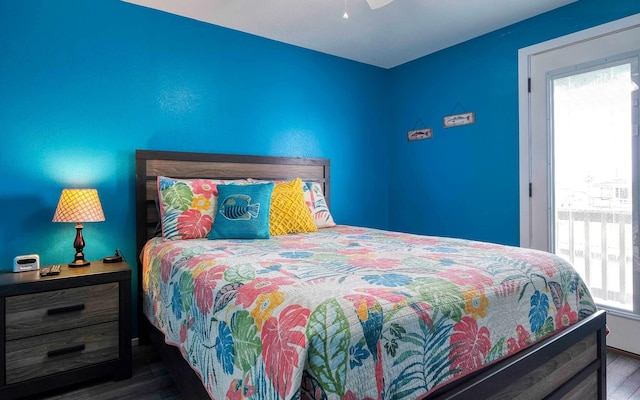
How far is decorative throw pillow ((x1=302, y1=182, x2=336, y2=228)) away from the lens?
9.53 feet

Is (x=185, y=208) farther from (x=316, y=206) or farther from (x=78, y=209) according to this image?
(x=316, y=206)

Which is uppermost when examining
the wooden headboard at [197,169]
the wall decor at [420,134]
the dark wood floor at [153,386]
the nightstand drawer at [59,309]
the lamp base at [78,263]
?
the wall decor at [420,134]

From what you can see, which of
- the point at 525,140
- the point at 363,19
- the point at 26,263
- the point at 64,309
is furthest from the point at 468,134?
the point at 26,263

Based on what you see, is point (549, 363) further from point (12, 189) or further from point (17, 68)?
point (17, 68)

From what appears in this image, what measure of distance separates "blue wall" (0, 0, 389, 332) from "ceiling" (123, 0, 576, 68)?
6.1 inches

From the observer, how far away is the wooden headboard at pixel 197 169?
101 inches

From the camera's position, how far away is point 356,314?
3.09 ft

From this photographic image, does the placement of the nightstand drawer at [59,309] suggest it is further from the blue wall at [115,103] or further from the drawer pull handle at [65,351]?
the blue wall at [115,103]

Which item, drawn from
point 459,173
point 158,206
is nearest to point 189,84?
point 158,206

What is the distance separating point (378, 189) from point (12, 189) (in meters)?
3.04

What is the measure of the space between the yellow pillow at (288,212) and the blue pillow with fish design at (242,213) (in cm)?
15

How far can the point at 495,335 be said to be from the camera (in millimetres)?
1214

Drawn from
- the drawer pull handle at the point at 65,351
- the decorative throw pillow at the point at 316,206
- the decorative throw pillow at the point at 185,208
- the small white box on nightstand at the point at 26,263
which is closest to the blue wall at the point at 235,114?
the small white box on nightstand at the point at 26,263

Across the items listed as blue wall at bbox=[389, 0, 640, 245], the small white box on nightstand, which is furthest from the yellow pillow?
blue wall at bbox=[389, 0, 640, 245]
